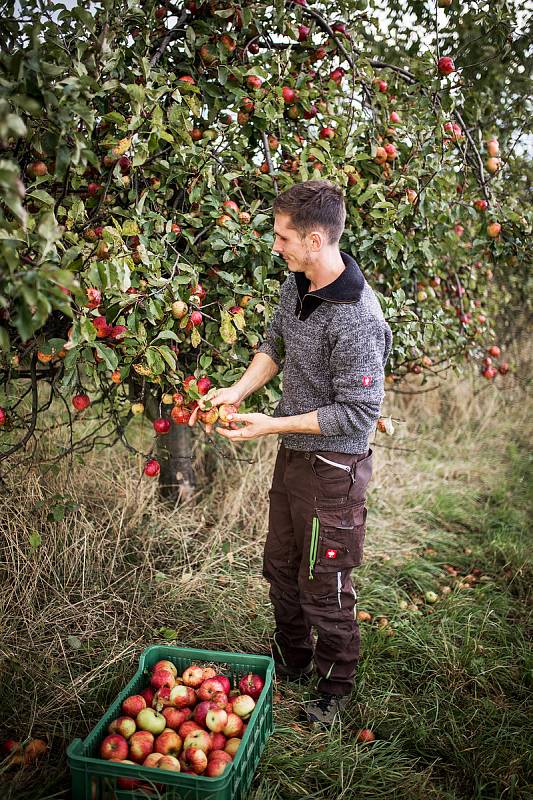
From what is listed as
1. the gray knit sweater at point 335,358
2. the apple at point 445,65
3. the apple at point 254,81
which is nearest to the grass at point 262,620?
the gray knit sweater at point 335,358

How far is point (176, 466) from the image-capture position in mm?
3553

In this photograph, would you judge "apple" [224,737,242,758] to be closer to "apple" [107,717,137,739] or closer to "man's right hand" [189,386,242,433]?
"apple" [107,717,137,739]

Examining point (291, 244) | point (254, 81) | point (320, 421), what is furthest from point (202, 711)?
point (254, 81)

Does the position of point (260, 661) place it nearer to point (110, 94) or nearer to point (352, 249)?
point (352, 249)

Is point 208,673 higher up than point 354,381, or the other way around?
point 354,381

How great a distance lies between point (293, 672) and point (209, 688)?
2.03 feet

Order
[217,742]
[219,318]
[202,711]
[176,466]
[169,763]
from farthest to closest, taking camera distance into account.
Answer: [176,466], [219,318], [202,711], [217,742], [169,763]

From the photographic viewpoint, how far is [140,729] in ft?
6.72

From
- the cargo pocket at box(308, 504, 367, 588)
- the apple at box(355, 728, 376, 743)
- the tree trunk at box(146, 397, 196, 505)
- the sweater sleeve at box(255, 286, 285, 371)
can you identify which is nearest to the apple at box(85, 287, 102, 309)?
the sweater sleeve at box(255, 286, 285, 371)

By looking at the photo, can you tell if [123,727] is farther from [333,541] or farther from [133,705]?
[333,541]

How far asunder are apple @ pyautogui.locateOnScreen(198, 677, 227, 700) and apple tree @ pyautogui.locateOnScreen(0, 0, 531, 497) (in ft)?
2.67

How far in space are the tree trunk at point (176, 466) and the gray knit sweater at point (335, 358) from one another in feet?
3.77

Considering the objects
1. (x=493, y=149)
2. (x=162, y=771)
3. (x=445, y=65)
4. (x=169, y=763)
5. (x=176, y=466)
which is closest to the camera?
(x=162, y=771)

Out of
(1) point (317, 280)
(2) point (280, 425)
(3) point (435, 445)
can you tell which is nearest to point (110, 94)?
(1) point (317, 280)
